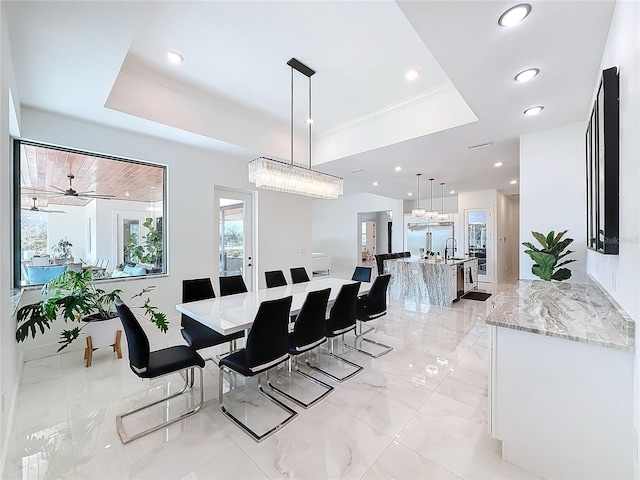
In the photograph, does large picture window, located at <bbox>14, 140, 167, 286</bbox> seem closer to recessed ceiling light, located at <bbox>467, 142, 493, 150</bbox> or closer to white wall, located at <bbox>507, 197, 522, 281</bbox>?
recessed ceiling light, located at <bbox>467, 142, 493, 150</bbox>

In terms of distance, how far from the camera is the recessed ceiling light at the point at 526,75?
2318mm

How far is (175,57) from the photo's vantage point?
299 centimetres

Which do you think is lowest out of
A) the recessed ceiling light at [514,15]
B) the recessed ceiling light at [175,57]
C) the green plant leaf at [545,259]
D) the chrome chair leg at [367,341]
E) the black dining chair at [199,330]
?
the chrome chair leg at [367,341]

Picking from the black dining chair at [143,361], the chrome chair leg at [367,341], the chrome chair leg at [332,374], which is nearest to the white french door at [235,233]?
the chrome chair leg at [367,341]

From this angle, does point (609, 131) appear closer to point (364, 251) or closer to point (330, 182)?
point (330, 182)

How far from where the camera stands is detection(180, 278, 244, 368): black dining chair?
2.69 metres

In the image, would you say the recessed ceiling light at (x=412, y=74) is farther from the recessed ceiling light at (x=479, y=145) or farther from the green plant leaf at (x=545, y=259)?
the green plant leaf at (x=545, y=259)

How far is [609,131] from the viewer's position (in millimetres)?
1690

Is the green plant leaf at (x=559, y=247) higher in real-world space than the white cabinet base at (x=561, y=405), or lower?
higher

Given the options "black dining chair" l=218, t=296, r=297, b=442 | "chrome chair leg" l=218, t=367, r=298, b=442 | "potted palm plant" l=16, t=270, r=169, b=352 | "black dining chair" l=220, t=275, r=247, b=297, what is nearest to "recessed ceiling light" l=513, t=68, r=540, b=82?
"black dining chair" l=218, t=296, r=297, b=442

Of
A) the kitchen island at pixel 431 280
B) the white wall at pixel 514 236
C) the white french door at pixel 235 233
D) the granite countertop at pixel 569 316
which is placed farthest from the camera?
the white wall at pixel 514 236

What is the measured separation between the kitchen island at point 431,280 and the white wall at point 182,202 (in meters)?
2.47

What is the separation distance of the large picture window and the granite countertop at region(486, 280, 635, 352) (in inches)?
177

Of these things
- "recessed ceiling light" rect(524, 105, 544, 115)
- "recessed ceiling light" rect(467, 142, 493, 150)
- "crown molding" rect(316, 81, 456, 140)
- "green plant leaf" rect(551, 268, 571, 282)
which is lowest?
"green plant leaf" rect(551, 268, 571, 282)
